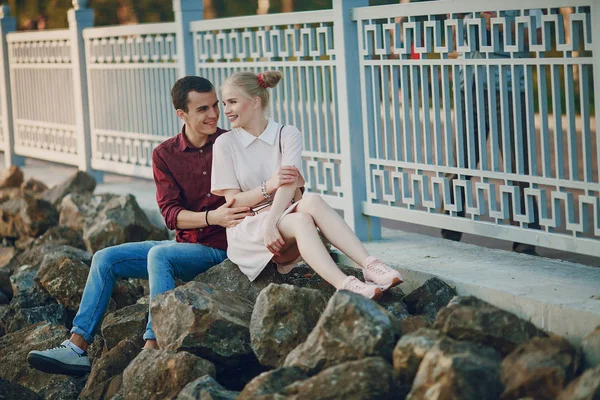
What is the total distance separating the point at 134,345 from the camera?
5.29 metres

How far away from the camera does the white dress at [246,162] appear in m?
5.24

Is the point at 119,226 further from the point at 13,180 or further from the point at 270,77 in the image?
the point at 13,180

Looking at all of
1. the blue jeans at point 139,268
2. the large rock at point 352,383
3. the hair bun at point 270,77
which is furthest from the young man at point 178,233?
the large rock at point 352,383

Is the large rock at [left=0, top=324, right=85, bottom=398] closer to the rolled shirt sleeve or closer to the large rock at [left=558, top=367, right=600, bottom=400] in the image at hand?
the rolled shirt sleeve

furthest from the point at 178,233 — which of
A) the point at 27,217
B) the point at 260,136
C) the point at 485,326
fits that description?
the point at 27,217

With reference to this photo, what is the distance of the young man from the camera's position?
527cm

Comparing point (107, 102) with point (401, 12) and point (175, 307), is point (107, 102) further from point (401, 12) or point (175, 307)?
point (175, 307)

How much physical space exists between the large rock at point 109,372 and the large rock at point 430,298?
1.40 metres

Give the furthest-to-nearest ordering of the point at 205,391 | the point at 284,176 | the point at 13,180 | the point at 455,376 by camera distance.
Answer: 1. the point at 13,180
2. the point at 284,176
3. the point at 205,391
4. the point at 455,376

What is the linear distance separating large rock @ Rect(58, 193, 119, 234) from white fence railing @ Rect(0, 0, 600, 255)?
0.50 m

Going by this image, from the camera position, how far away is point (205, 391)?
426 cm

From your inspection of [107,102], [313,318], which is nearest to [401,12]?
[313,318]

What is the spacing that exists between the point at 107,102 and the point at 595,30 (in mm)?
6280

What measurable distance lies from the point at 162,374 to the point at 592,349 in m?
1.81
